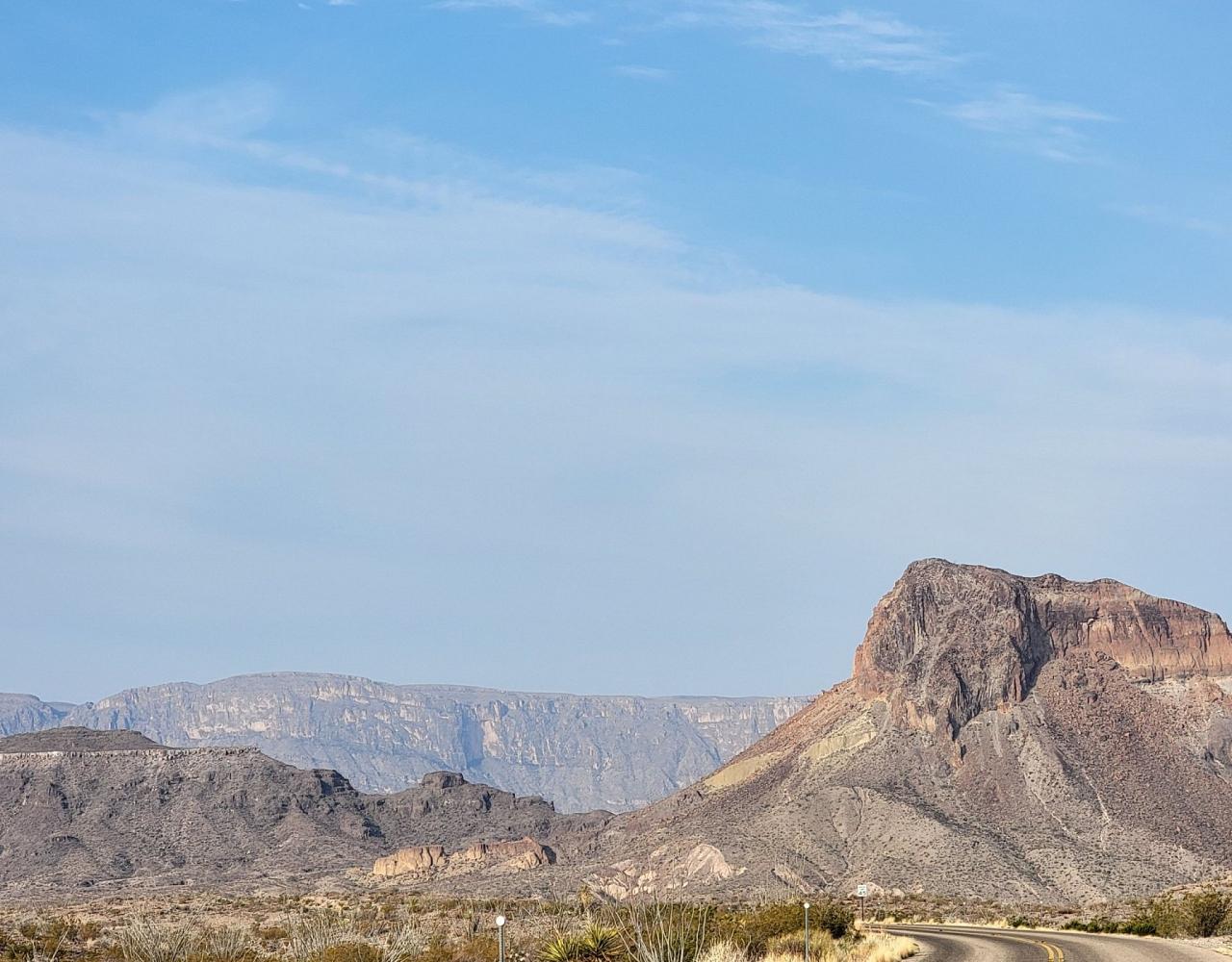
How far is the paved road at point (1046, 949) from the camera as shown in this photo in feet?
142

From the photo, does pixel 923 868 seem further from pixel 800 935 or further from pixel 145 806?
pixel 145 806

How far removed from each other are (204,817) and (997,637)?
8017 cm

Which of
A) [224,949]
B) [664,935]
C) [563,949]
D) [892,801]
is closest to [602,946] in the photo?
[563,949]

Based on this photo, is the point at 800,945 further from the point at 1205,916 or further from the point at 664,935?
the point at 1205,916

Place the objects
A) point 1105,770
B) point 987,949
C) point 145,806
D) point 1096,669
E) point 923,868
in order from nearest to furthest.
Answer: point 987,949 → point 923,868 → point 1105,770 → point 1096,669 → point 145,806

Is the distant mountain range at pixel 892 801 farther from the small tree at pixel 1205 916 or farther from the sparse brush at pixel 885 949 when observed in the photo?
the sparse brush at pixel 885 949

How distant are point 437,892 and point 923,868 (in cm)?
3322

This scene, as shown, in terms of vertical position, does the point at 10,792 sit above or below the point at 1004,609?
below

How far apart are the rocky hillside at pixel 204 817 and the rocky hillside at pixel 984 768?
24015mm

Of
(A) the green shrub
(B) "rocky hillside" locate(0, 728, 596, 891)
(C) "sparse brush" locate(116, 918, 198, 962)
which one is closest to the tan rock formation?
(B) "rocky hillside" locate(0, 728, 596, 891)

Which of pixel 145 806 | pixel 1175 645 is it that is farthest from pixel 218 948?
pixel 145 806

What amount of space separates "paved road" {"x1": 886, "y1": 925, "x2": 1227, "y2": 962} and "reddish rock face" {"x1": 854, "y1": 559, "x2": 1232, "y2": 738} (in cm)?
8480

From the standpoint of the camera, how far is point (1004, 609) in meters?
145

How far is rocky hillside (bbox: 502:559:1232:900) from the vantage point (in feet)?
380
